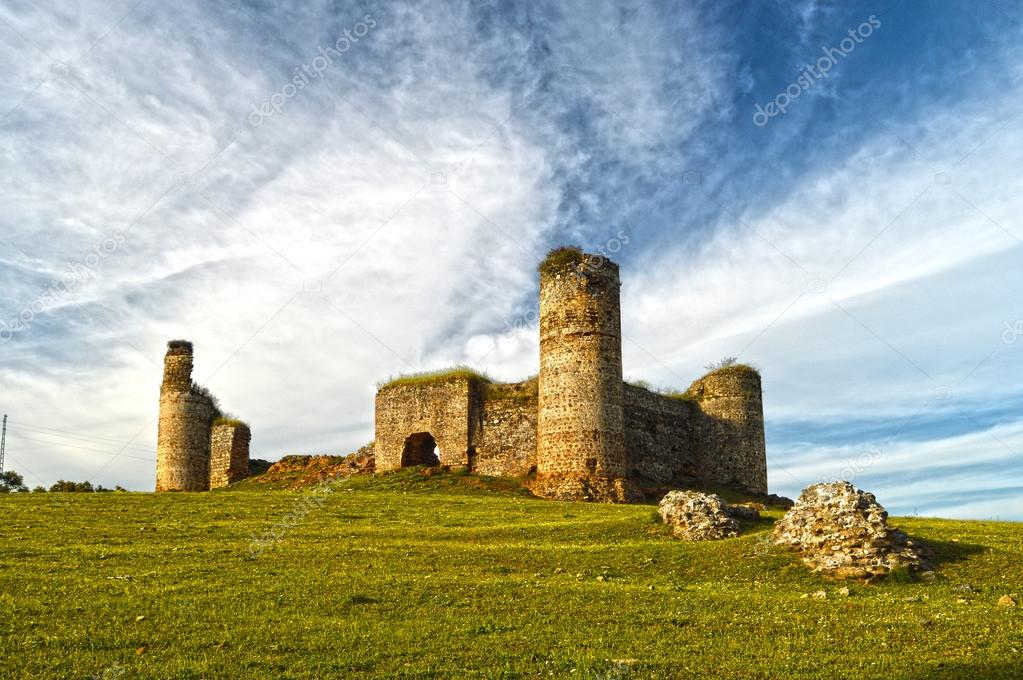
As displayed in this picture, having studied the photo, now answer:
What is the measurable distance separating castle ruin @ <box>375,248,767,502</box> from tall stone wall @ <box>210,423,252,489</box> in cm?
1003

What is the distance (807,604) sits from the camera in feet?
42.7

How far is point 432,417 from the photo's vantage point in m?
37.8

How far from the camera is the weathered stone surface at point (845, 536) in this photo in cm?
1546

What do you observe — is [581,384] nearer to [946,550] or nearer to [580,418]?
[580,418]

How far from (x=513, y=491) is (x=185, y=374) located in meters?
21.5

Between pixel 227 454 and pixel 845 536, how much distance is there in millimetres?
35411

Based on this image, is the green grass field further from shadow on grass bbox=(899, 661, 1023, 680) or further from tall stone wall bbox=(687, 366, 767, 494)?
tall stone wall bbox=(687, 366, 767, 494)

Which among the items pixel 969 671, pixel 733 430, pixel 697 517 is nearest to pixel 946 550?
pixel 697 517

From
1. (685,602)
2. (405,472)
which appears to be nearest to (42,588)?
(685,602)

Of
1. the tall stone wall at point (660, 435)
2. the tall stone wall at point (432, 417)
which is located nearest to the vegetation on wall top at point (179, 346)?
the tall stone wall at point (432, 417)

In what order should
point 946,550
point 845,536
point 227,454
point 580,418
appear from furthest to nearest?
point 227,454, point 580,418, point 946,550, point 845,536

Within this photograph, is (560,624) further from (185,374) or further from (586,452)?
(185,374)

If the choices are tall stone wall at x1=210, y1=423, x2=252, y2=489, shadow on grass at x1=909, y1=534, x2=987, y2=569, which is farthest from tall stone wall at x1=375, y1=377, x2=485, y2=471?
shadow on grass at x1=909, y1=534, x2=987, y2=569

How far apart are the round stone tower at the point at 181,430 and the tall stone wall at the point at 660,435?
22281 millimetres
